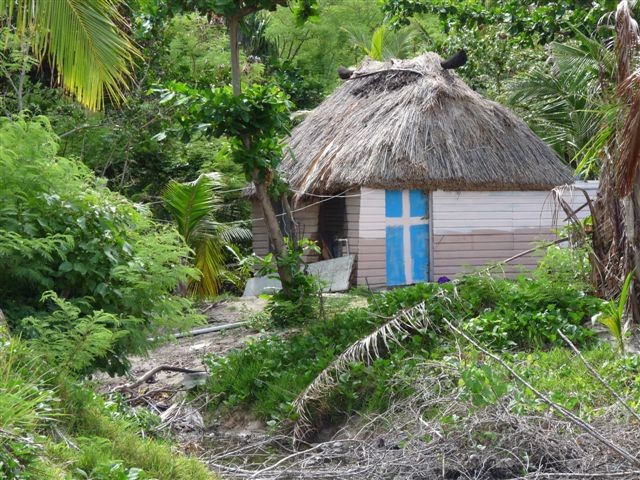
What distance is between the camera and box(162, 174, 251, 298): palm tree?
14.9 meters

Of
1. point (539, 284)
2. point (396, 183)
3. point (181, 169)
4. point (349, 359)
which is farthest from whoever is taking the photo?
point (181, 169)

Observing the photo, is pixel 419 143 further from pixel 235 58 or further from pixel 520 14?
pixel 235 58

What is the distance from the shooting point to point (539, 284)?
9391 mm

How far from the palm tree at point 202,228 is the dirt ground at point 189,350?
2.02 metres

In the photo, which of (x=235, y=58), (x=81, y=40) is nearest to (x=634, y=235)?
(x=235, y=58)

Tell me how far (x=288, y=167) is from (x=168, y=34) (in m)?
4.70

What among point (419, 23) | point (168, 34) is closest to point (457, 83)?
point (168, 34)

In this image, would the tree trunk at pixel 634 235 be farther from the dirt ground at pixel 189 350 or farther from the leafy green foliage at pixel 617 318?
the dirt ground at pixel 189 350

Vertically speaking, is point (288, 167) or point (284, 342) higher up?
point (288, 167)

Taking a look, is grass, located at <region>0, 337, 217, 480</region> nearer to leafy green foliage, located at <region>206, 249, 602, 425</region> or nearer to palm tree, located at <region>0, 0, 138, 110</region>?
leafy green foliage, located at <region>206, 249, 602, 425</region>

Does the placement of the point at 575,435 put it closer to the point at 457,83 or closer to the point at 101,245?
the point at 101,245

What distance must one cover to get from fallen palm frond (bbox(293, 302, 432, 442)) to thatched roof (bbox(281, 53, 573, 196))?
5.70 metres

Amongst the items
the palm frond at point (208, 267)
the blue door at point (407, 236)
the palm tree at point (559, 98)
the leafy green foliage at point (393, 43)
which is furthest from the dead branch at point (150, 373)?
the leafy green foliage at point (393, 43)

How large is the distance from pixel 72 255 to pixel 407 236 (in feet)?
29.1
